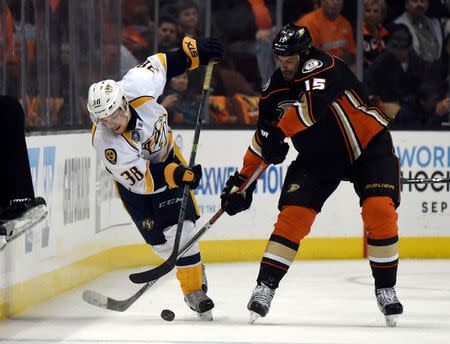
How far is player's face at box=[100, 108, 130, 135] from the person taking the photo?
5.24 metres

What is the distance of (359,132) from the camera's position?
5.56 m

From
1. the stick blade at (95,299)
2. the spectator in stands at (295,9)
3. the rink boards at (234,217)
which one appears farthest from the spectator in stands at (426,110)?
the stick blade at (95,299)

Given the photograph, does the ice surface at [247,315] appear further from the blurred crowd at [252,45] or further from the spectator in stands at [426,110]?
the spectator in stands at [426,110]

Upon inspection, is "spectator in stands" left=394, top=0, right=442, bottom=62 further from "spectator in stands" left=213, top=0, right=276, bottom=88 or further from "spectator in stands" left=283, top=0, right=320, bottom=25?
"spectator in stands" left=213, top=0, right=276, bottom=88

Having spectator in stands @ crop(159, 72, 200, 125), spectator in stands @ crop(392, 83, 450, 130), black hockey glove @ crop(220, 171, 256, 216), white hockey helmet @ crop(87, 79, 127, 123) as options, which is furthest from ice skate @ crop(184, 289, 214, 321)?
spectator in stands @ crop(392, 83, 450, 130)

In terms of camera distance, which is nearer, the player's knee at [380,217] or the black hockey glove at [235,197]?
the player's knee at [380,217]

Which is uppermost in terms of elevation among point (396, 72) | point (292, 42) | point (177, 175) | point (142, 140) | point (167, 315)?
point (292, 42)

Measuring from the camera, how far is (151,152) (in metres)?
5.55

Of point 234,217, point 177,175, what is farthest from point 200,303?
point 234,217

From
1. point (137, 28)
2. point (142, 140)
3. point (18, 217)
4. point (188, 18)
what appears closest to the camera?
point (18, 217)

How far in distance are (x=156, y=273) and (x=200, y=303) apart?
22 centimetres

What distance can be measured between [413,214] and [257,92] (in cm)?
126

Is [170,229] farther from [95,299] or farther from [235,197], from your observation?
[95,299]

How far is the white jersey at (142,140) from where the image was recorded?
17.4 feet
